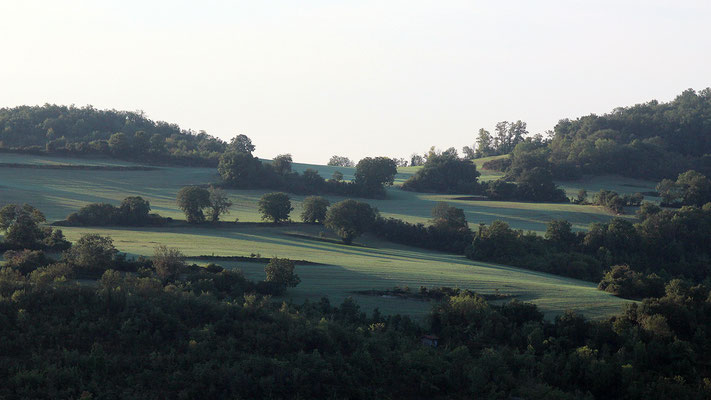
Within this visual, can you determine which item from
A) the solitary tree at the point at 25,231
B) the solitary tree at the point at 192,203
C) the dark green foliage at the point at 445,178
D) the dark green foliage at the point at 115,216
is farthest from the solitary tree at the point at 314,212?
the dark green foliage at the point at 445,178

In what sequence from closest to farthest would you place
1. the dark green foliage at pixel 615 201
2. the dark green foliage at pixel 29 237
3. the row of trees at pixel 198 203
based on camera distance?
the dark green foliage at pixel 29 237
the row of trees at pixel 198 203
the dark green foliage at pixel 615 201

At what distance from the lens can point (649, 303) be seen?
39500 millimetres

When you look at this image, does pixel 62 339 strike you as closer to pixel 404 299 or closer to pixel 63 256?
pixel 63 256

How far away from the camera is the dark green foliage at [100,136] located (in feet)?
369

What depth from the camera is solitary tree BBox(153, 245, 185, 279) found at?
4194 cm

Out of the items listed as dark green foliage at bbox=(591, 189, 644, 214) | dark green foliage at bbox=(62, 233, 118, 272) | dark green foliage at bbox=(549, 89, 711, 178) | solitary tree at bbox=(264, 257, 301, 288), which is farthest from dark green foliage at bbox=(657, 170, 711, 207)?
dark green foliage at bbox=(62, 233, 118, 272)

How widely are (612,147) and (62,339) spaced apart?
11639 centimetres

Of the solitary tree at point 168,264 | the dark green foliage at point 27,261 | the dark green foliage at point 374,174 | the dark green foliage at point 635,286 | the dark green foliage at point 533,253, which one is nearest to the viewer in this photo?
the dark green foliage at point 27,261

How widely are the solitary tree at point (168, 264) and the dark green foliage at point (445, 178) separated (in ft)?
241

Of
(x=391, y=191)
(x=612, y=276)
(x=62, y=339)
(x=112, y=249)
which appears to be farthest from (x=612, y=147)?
(x=62, y=339)

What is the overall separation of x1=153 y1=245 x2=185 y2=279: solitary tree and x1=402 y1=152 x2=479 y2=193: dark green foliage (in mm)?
73558

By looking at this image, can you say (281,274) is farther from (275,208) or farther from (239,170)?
(239,170)

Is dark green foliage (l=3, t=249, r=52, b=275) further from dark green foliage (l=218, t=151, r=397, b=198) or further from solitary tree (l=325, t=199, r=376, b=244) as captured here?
dark green foliage (l=218, t=151, r=397, b=198)

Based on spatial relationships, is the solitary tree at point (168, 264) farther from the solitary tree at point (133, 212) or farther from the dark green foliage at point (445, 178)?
the dark green foliage at point (445, 178)
